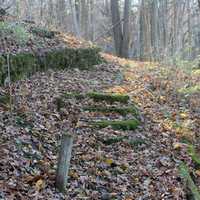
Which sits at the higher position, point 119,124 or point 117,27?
point 117,27

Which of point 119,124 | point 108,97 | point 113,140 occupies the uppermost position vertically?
point 108,97

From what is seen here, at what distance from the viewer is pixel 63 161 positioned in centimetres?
711

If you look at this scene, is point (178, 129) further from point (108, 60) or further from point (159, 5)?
point (159, 5)

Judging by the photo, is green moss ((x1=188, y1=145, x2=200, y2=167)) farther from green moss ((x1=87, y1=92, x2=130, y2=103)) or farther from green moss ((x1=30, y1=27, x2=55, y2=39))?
green moss ((x1=30, y1=27, x2=55, y2=39))

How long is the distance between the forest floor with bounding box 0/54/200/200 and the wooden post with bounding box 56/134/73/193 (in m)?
0.16

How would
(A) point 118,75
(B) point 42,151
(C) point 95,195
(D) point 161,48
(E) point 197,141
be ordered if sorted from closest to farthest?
(C) point 95,195 < (B) point 42,151 < (E) point 197,141 < (A) point 118,75 < (D) point 161,48

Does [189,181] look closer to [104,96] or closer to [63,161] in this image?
[63,161]

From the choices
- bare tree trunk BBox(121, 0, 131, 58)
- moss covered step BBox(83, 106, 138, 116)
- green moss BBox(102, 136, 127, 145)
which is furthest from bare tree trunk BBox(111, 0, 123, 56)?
green moss BBox(102, 136, 127, 145)

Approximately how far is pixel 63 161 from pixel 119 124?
350 cm

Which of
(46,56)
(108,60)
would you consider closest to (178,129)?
(46,56)

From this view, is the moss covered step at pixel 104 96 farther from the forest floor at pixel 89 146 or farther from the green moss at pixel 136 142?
the green moss at pixel 136 142

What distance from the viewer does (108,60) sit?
719 inches

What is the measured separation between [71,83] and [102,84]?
1.40 metres

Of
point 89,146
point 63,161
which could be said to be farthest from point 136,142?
point 63,161
